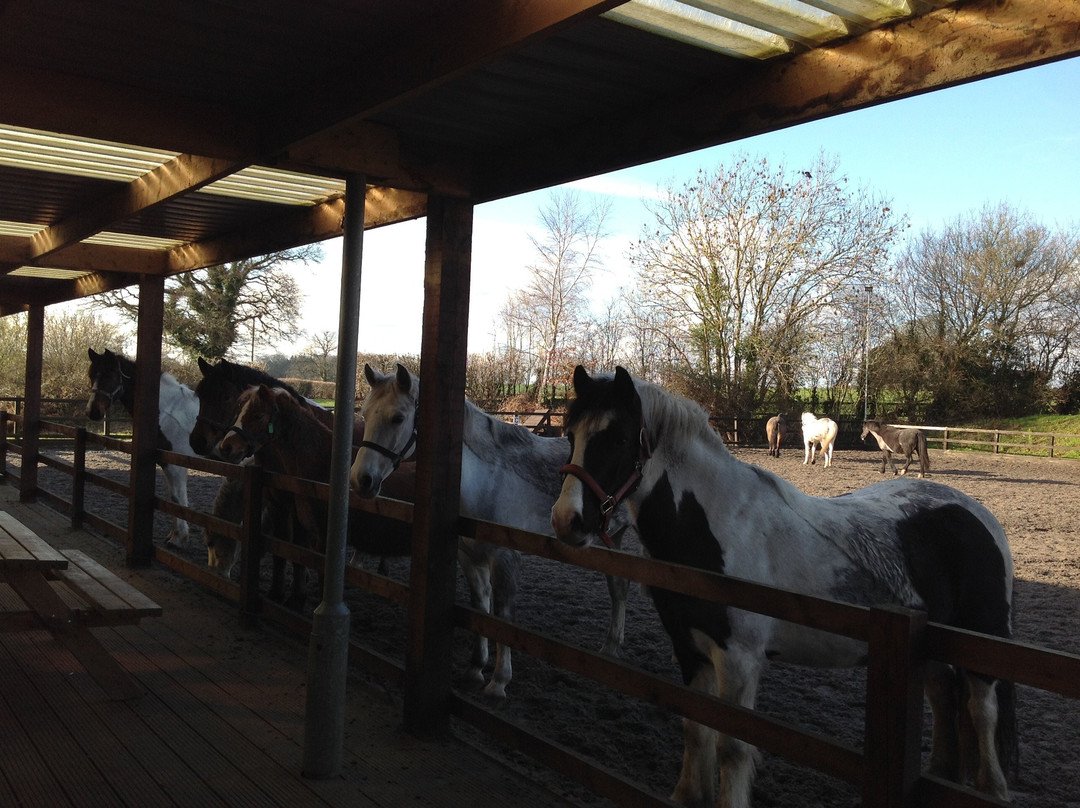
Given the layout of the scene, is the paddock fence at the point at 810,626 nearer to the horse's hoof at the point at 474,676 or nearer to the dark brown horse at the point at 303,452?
the horse's hoof at the point at 474,676

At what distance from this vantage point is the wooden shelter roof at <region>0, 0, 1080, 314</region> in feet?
6.77

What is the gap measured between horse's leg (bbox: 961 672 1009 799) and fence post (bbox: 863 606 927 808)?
1.39m

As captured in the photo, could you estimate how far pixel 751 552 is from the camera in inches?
114

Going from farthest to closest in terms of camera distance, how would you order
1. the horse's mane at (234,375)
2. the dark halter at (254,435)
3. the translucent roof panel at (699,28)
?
the horse's mane at (234,375) → the dark halter at (254,435) → the translucent roof panel at (699,28)

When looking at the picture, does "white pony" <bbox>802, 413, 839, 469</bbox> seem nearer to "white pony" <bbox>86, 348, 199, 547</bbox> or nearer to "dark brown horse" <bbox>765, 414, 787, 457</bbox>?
"dark brown horse" <bbox>765, 414, 787, 457</bbox>

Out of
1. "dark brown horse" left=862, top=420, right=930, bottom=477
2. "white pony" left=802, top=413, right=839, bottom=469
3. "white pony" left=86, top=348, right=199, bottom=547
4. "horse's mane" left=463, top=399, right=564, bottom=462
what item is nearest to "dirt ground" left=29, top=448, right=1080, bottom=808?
"white pony" left=86, top=348, right=199, bottom=547

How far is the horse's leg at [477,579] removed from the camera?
453cm

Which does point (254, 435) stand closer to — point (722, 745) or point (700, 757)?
point (700, 757)

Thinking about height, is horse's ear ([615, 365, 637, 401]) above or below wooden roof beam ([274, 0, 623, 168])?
below

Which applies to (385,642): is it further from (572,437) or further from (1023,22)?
(1023,22)

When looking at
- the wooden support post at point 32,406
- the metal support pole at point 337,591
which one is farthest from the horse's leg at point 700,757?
the wooden support post at point 32,406

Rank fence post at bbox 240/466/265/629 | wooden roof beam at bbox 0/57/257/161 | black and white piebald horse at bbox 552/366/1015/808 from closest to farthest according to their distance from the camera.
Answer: black and white piebald horse at bbox 552/366/1015/808, wooden roof beam at bbox 0/57/257/161, fence post at bbox 240/466/265/629

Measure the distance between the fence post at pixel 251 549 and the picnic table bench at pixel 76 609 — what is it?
1.10 metres

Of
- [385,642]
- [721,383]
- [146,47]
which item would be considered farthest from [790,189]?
[146,47]
